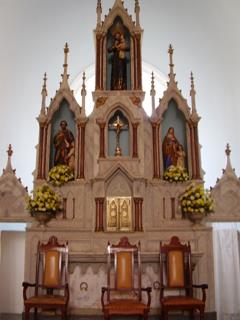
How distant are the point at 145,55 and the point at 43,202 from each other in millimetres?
5638

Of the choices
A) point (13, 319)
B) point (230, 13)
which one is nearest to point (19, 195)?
point (13, 319)

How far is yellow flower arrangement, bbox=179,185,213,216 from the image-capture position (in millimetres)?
8258

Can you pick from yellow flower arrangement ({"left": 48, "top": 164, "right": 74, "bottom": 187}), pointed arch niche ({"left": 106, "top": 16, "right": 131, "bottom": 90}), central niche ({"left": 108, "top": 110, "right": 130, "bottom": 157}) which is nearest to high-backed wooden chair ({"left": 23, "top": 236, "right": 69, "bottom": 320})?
yellow flower arrangement ({"left": 48, "top": 164, "right": 74, "bottom": 187})

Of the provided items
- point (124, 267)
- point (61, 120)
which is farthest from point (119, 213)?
point (61, 120)

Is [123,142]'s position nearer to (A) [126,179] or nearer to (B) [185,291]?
(A) [126,179]

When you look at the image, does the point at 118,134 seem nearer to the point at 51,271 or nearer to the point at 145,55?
the point at 51,271

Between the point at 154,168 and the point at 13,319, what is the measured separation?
3.99m

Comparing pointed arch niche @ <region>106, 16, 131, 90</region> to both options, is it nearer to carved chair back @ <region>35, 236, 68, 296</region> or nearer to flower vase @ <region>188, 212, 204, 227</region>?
flower vase @ <region>188, 212, 204, 227</region>

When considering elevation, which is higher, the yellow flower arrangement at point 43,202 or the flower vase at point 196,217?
the yellow flower arrangement at point 43,202

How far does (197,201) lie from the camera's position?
8258mm

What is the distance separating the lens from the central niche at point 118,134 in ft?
29.6

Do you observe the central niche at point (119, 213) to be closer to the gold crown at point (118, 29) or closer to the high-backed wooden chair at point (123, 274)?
the high-backed wooden chair at point (123, 274)

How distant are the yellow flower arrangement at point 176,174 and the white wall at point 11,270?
3.27 m

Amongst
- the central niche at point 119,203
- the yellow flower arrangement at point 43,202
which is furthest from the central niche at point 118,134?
the yellow flower arrangement at point 43,202
